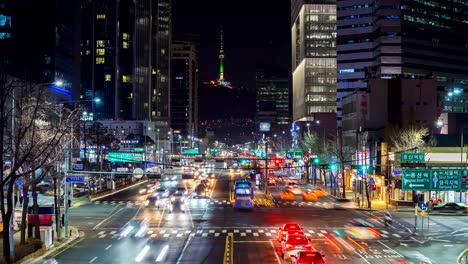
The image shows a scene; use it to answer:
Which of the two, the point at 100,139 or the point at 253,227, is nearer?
the point at 253,227

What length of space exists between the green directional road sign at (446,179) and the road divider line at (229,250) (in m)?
17.7

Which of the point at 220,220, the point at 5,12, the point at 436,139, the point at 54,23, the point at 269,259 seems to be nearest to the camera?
the point at 269,259

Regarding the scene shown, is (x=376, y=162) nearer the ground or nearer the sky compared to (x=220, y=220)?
nearer the sky

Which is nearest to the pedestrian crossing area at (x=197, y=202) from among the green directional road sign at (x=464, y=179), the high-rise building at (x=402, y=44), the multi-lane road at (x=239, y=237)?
the multi-lane road at (x=239, y=237)

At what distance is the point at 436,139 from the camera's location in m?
70.0

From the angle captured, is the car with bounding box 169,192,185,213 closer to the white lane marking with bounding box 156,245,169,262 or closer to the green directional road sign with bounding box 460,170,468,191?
→ the white lane marking with bounding box 156,245,169,262

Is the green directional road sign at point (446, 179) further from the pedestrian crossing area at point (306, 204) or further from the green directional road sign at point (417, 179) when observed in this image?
the pedestrian crossing area at point (306, 204)

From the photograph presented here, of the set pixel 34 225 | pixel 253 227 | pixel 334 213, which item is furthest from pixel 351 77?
pixel 34 225

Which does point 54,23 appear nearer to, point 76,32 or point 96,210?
point 76,32

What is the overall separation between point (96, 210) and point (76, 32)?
125 m

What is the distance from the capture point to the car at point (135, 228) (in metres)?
44.9

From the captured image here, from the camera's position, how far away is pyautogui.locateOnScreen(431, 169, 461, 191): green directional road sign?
4572cm

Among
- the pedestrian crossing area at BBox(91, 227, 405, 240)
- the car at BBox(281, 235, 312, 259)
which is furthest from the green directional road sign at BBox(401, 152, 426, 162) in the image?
the car at BBox(281, 235, 312, 259)

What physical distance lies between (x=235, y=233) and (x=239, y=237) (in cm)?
221
